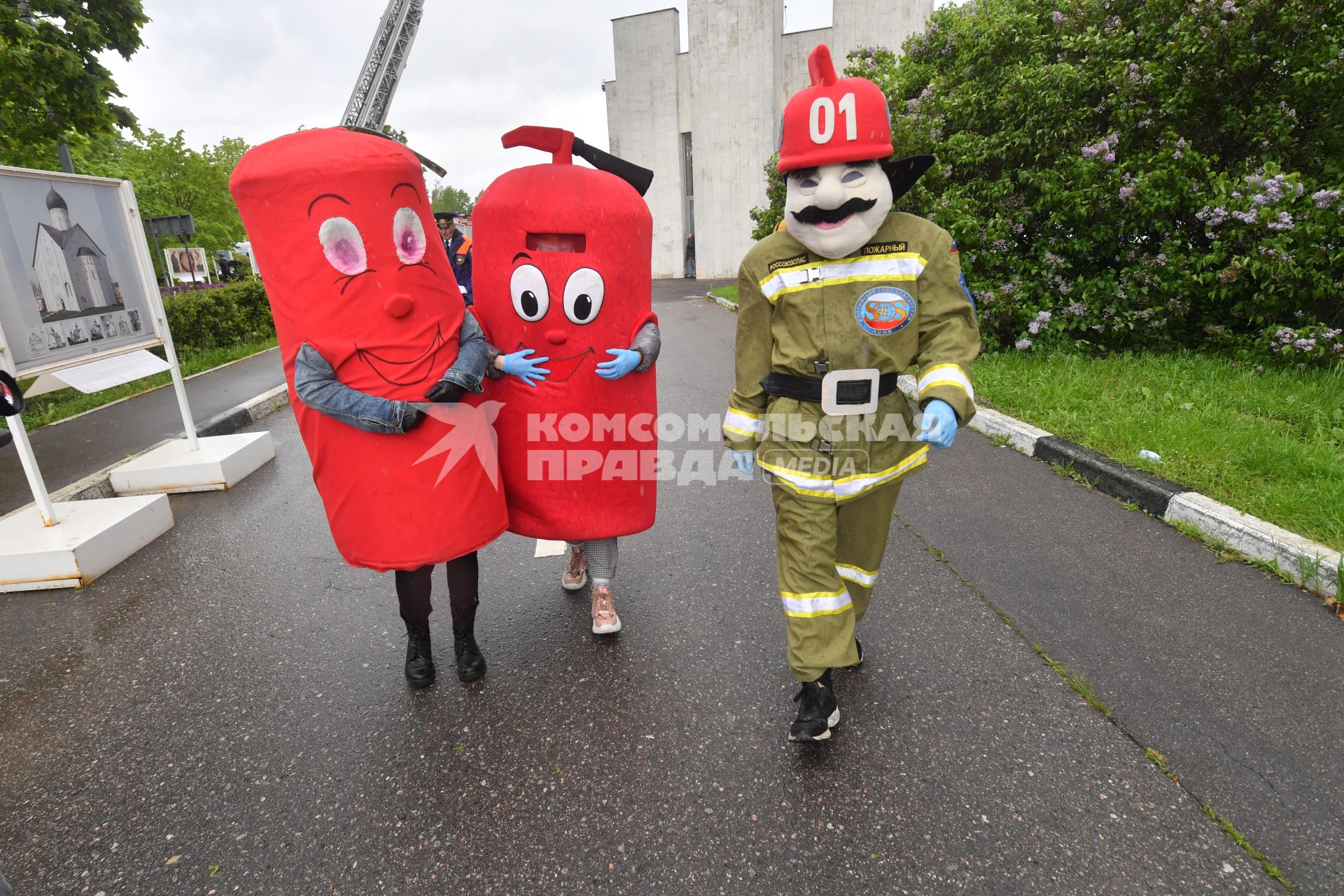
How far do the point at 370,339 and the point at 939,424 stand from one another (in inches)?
69.3

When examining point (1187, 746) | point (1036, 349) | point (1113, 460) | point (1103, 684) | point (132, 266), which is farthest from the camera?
point (1036, 349)

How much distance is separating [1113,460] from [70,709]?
17.1ft

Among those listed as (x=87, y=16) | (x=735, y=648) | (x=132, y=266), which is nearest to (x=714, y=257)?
(x=87, y=16)

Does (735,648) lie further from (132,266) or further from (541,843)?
(132,266)

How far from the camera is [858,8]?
24.0 metres

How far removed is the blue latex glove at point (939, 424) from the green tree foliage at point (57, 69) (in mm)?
9363

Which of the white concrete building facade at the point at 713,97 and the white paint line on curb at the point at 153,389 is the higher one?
the white concrete building facade at the point at 713,97

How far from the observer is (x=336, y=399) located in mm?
2154

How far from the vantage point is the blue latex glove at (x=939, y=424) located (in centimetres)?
197

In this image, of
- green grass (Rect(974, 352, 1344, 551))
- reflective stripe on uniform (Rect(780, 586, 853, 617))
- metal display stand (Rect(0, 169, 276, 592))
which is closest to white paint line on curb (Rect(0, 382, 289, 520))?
metal display stand (Rect(0, 169, 276, 592))

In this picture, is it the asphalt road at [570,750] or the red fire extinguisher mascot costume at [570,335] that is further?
the red fire extinguisher mascot costume at [570,335]

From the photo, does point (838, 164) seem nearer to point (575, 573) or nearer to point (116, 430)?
point (575, 573)

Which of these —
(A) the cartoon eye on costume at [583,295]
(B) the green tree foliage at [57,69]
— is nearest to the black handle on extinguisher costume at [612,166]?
(A) the cartoon eye on costume at [583,295]

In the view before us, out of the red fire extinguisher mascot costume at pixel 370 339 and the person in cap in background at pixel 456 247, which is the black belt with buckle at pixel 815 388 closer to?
the red fire extinguisher mascot costume at pixel 370 339
